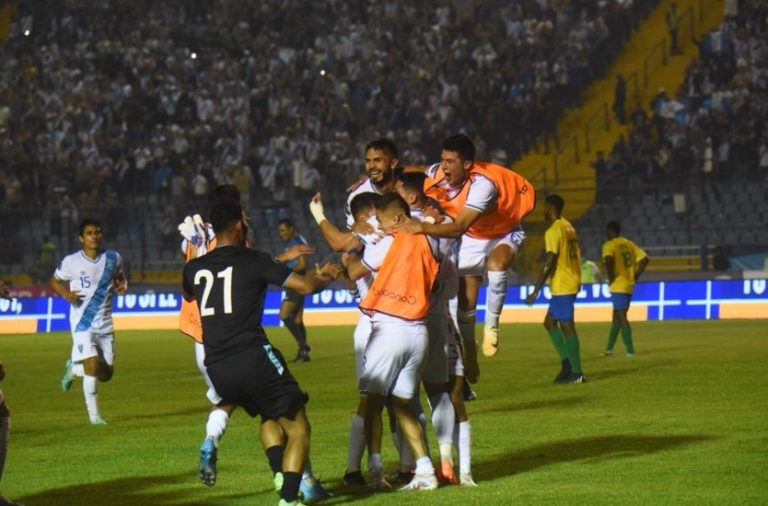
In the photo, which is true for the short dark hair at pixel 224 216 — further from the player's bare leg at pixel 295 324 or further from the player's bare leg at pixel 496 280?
the player's bare leg at pixel 295 324

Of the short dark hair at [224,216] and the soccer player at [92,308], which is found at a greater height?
the short dark hair at [224,216]

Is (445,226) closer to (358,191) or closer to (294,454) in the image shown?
(358,191)

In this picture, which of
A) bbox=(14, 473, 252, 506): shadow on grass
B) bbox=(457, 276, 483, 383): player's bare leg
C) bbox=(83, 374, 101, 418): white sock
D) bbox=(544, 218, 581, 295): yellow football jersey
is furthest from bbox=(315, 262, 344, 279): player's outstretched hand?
bbox=(544, 218, 581, 295): yellow football jersey

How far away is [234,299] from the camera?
905cm

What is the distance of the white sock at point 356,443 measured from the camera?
10.4 m

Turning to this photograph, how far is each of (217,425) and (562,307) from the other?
35.6 ft

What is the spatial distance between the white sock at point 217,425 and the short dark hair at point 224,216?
119 cm

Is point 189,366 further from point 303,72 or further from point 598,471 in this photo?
point 303,72

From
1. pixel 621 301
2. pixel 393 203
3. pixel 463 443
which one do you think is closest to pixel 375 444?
pixel 463 443

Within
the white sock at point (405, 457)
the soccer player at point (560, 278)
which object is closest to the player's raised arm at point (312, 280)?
the white sock at point (405, 457)

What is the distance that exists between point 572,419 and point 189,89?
32.5 m

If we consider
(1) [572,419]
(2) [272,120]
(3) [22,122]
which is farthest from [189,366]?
(3) [22,122]

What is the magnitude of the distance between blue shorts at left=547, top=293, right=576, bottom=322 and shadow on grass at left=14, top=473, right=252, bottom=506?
9.18 meters

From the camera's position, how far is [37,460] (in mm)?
12570
